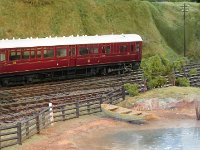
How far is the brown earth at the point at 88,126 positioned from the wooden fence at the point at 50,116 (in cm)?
36

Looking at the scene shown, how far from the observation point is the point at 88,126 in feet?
85.2

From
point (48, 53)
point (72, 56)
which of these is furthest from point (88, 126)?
point (72, 56)

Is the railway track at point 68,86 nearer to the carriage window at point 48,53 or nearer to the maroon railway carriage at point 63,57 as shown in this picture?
the maroon railway carriage at point 63,57

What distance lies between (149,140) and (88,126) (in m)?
3.89

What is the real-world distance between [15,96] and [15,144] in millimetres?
9712

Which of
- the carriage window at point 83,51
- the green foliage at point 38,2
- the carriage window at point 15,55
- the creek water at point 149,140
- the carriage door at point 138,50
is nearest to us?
the creek water at point 149,140

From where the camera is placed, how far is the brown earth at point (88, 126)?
884 inches

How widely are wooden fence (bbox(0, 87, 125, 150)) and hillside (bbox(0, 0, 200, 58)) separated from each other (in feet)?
71.5

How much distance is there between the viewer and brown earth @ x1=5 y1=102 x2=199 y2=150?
22.5m

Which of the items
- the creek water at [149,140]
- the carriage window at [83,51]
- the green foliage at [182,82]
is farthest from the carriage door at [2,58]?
the creek water at [149,140]

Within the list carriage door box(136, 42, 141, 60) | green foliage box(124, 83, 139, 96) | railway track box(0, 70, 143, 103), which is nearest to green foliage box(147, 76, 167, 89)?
green foliage box(124, 83, 139, 96)

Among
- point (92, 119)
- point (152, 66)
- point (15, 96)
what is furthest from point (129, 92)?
point (15, 96)

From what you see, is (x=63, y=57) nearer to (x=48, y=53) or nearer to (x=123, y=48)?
(x=48, y=53)

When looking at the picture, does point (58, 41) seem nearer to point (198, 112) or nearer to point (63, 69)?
point (63, 69)
